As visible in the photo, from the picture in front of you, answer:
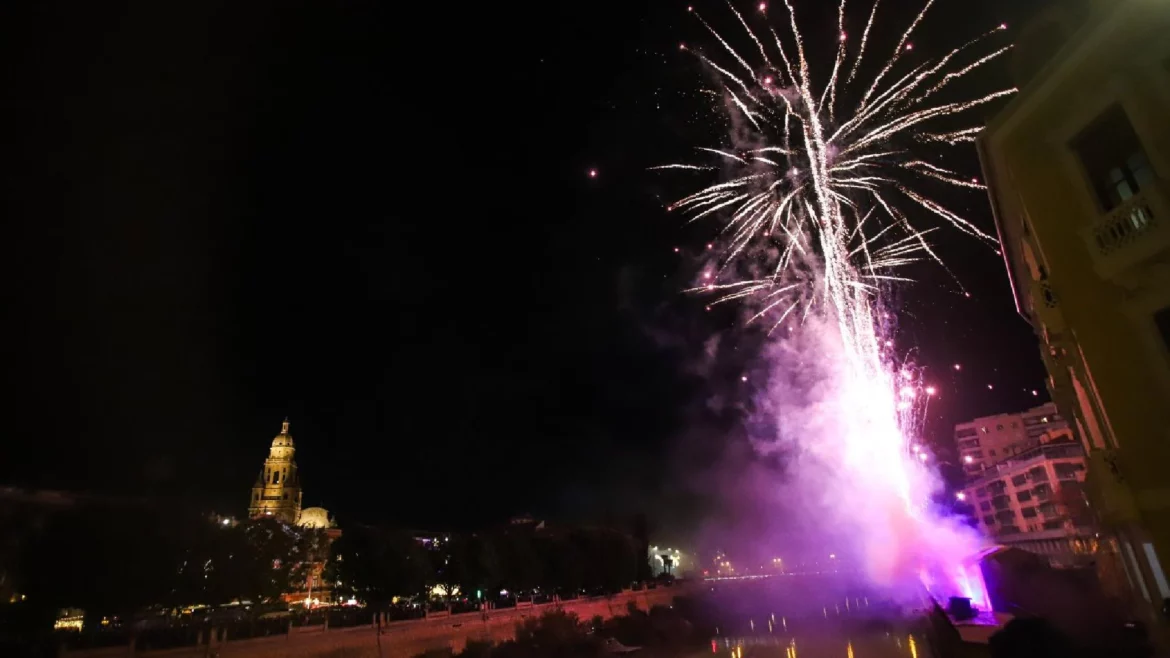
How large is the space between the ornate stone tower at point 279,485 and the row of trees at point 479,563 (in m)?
55.5

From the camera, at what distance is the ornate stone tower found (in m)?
97.0

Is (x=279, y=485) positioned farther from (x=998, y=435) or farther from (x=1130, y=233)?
(x=998, y=435)

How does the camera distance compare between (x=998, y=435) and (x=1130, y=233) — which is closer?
(x=1130, y=233)

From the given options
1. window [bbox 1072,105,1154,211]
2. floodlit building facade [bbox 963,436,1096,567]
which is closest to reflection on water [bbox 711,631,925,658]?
floodlit building facade [bbox 963,436,1096,567]

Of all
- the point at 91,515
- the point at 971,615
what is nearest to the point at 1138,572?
the point at 971,615

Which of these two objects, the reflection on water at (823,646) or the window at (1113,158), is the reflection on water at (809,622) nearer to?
the reflection on water at (823,646)

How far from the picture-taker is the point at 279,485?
99.5 metres

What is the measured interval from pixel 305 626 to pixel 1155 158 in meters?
32.0

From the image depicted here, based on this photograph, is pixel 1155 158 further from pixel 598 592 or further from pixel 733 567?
pixel 733 567

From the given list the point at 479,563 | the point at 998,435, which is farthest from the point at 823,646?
the point at 998,435

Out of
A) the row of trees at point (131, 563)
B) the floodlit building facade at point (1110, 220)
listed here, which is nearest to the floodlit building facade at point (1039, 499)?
the floodlit building facade at point (1110, 220)

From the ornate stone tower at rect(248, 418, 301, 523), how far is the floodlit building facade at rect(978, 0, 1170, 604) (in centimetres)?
10518

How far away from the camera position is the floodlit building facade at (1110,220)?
8.55m

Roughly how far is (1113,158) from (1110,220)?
3.88ft
